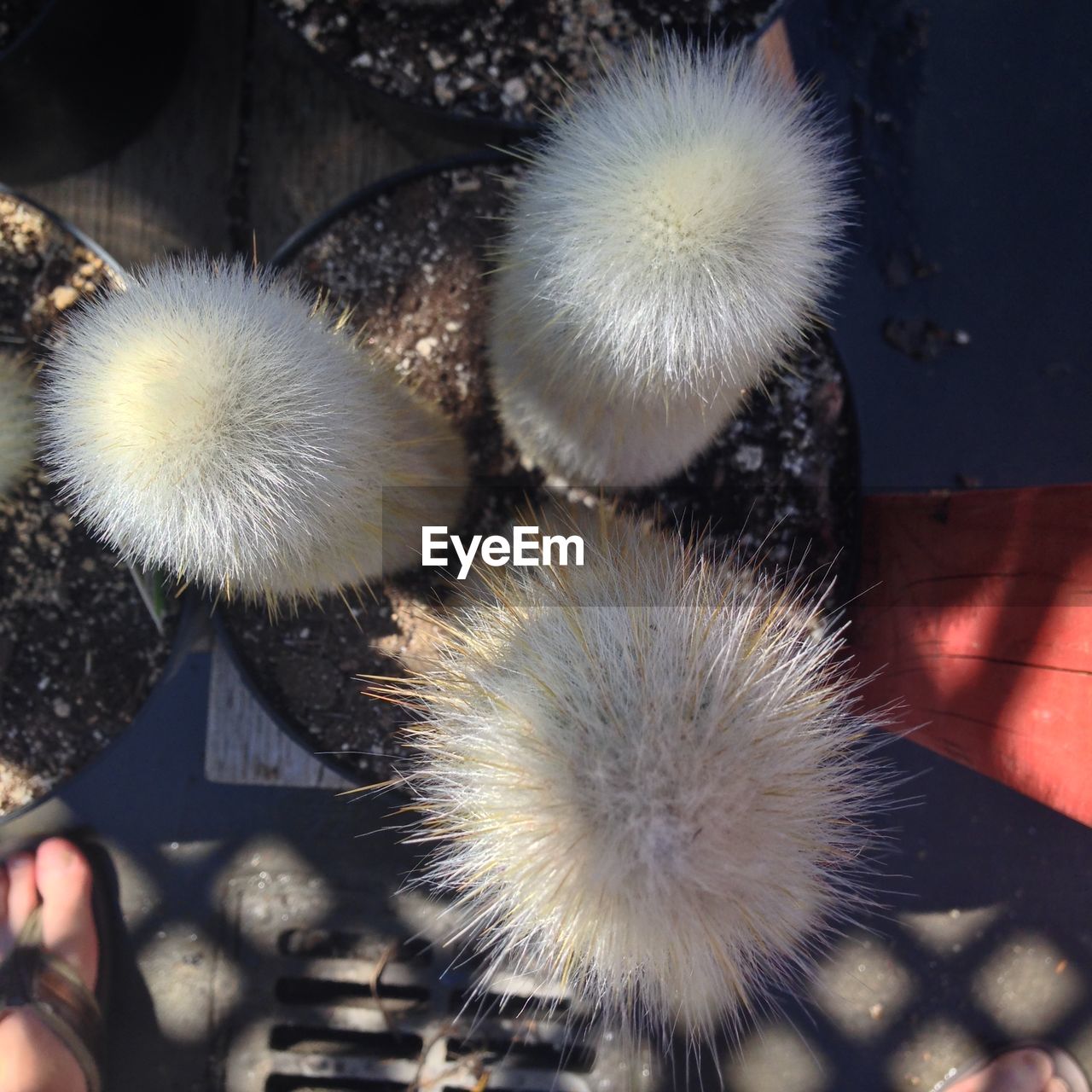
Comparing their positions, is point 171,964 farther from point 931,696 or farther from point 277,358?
point 931,696

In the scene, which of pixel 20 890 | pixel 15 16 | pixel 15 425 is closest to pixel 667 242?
pixel 15 425

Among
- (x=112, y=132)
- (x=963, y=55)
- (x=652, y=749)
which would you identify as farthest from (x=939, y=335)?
(x=112, y=132)

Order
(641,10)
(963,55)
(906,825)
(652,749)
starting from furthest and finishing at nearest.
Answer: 1. (906,825)
2. (963,55)
3. (641,10)
4. (652,749)

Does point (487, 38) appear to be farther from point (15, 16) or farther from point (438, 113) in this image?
point (15, 16)

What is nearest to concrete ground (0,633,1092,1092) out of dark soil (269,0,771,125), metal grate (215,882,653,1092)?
metal grate (215,882,653,1092)

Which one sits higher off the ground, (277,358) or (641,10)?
(641,10)
